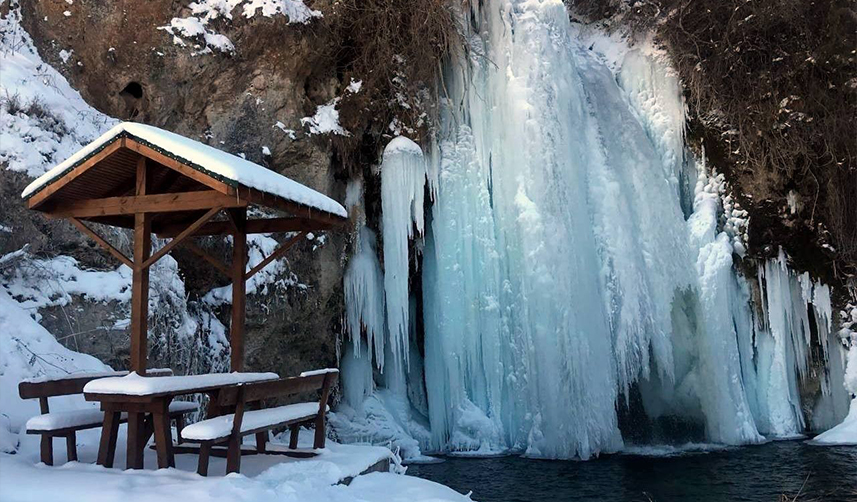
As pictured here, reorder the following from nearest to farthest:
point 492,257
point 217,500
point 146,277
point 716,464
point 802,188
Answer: point 217,500 < point 146,277 < point 716,464 < point 492,257 < point 802,188

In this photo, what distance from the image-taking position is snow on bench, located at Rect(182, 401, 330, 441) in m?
4.51

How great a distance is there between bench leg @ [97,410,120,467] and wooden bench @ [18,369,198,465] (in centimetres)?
33

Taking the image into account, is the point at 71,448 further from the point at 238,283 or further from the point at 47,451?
the point at 238,283

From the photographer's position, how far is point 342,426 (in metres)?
11.1

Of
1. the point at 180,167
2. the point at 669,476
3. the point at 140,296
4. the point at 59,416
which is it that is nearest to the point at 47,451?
the point at 59,416

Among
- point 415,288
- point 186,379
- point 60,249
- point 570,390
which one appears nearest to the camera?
point 186,379

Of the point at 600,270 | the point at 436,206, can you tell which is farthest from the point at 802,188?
the point at 436,206

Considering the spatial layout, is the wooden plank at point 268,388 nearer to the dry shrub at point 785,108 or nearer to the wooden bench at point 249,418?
the wooden bench at point 249,418

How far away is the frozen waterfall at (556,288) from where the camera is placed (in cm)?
1098

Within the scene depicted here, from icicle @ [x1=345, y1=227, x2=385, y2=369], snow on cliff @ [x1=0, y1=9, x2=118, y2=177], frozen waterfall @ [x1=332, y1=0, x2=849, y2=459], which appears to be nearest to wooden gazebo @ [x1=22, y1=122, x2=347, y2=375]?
snow on cliff @ [x1=0, y1=9, x2=118, y2=177]

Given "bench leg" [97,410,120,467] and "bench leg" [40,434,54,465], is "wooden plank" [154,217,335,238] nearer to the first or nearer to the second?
"bench leg" [97,410,120,467]

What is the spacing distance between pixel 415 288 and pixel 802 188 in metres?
7.87

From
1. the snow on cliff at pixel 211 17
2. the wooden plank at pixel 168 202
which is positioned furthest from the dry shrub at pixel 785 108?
the wooden plank at pixel 168 202

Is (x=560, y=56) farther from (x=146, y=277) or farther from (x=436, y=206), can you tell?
(x=146, y=277)
